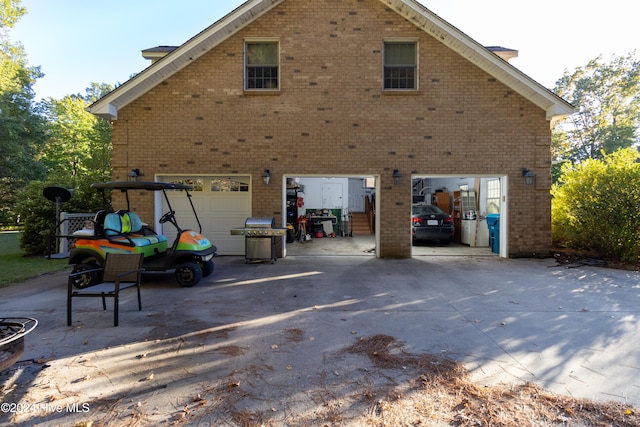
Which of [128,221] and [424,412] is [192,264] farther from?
[424,412]

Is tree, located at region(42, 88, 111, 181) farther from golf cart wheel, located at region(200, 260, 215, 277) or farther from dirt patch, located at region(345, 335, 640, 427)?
dirt patch, located at region(345, 335, 640, 427)

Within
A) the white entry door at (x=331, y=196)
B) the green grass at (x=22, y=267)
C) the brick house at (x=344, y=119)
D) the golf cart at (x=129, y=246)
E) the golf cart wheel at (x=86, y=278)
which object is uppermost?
the brick house at (x=344, y=119)

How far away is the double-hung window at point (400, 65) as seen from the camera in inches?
396

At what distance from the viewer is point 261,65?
10000mm

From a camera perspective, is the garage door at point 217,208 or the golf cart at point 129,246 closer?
the golf cart at point 129,246

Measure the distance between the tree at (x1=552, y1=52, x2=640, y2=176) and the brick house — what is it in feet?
77.5

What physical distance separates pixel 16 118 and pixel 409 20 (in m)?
22.5

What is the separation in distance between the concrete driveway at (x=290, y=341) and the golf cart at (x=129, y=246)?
0.46 m

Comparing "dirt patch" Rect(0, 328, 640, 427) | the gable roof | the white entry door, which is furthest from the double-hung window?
the white entry door

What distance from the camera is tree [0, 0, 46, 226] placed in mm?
18641

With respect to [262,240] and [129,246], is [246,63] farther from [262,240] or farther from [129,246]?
[129,246]

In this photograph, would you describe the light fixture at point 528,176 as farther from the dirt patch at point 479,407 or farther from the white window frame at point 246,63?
the dirt patch at point 479,407

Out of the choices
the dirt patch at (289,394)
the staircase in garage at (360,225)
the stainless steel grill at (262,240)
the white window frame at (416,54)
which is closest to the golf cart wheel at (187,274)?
the stainless steel grill at (262,240)

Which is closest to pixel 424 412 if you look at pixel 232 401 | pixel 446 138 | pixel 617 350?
pixel 232 401
